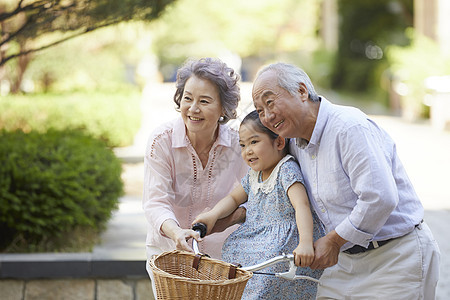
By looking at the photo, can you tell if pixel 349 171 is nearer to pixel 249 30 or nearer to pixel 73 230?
pixel 73 230

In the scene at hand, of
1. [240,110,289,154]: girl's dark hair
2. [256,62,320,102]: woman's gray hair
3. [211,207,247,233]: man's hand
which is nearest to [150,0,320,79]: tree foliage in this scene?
[211,207,247,233]: man's hand

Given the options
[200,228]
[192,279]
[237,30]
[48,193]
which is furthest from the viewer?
[237,30]

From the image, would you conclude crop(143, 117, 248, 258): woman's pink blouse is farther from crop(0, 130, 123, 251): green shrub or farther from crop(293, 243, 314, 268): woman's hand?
crop(0, 130, 123, 251): green shrub

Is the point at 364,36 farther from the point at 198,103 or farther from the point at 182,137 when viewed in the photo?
the point at 198,103

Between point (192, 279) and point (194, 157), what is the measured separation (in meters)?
1.06

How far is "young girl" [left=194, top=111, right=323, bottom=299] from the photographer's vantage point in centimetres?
263

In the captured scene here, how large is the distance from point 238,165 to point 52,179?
86.2 inches

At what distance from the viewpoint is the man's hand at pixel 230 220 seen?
301 centimetres

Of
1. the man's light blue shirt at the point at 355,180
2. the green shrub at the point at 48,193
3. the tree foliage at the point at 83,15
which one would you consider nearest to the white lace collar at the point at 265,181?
the man's light blue shirt at the point at 355,180

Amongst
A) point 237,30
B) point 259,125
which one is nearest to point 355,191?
point 259,125

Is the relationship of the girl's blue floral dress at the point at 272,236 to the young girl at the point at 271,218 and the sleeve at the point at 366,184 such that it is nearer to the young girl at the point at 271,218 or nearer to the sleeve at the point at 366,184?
the young girl at the point at 271,218

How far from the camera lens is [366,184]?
244 cm

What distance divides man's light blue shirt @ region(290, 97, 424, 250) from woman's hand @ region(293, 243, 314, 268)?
0.44 feet

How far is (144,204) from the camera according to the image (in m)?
3.12
